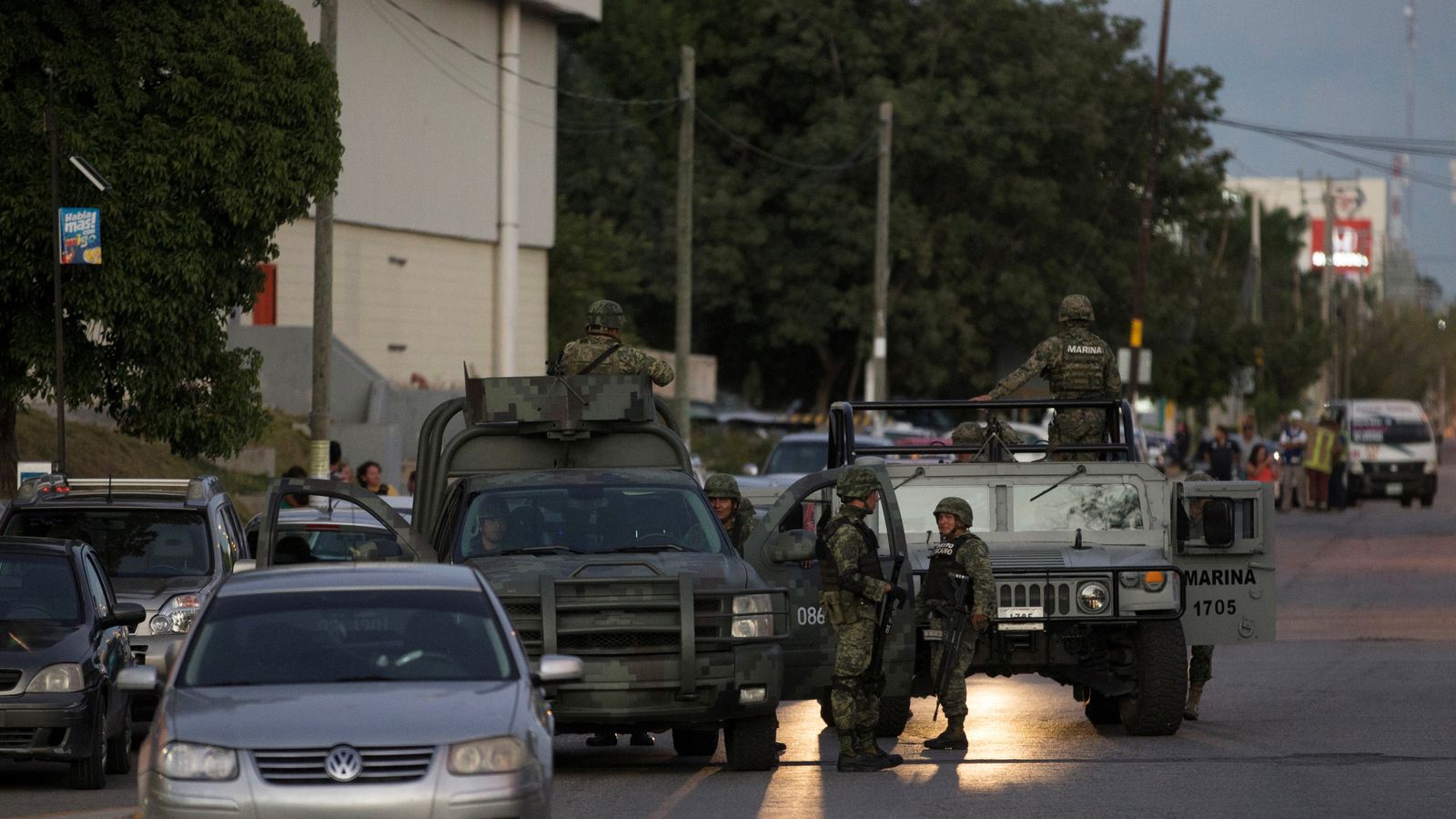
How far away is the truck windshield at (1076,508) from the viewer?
1544 centimetres

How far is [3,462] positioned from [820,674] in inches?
406

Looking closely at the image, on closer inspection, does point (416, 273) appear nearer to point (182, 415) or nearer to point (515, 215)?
Answer: point (515, 215)

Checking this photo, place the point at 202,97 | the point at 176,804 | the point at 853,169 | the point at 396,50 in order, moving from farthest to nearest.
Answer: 1. the point at 853,169
2. the point at 396,50
3. the point at 202,97
4. the point at 176,804

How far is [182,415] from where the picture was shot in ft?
65.7

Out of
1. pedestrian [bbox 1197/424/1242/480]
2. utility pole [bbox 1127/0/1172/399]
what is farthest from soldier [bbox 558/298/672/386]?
utility pole [bbox 1127/0/1172/399]

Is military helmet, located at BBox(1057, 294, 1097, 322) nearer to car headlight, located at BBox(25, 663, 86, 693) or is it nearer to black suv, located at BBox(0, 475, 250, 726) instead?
black suv, located at BBox(0, 475, 250, 726)

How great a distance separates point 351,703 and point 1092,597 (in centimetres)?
660

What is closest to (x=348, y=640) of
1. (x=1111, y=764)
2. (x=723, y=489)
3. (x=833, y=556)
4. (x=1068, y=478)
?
(x=833, y=556)

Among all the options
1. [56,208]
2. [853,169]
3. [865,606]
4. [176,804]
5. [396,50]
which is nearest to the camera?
[176,804]

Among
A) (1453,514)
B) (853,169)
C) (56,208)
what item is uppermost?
(853,169)

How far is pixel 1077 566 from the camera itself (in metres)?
14.4

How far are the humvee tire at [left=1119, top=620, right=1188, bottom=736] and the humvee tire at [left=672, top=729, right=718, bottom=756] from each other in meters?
2.81

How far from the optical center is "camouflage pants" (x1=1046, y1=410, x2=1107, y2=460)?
17.1 m

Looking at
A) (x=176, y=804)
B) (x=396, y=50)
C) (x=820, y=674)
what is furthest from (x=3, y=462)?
(x=396, y=50)
